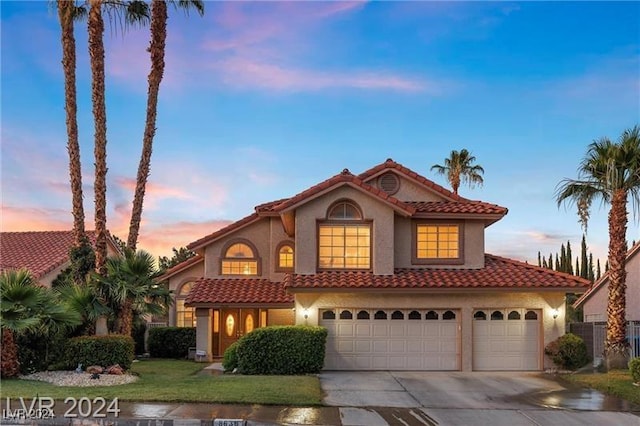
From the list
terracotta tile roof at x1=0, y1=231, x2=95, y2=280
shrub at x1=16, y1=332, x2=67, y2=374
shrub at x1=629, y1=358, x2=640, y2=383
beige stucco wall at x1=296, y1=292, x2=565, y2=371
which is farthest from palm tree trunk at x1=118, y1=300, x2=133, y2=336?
shrub at x1=629, y1=358, x2=640, y2=383

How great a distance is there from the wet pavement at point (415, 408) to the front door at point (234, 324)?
701 cm

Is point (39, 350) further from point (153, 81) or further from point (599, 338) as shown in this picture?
point (599, 338)

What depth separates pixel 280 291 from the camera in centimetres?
2469

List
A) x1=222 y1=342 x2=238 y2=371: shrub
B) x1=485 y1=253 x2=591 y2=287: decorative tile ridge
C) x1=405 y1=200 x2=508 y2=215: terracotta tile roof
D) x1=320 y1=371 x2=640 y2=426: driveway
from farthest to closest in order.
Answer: x1=405 y1=200 x2=508 y2=215: terracotta tile roof
x1=485 y1=253 x2=591 y2=287: decorative tile ridge
x1=222 y1=342 x2=238 y2=371: shrub
x1=320 y1=371 x2=640 y2=426: driveway

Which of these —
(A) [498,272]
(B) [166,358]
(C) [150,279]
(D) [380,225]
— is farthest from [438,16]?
(B) [166,358]

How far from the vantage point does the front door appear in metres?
25.5

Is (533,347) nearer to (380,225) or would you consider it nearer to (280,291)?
(380,225)

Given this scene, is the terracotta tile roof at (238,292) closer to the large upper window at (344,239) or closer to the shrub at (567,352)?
the large upper window at (344,239)

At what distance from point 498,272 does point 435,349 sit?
3.64 m

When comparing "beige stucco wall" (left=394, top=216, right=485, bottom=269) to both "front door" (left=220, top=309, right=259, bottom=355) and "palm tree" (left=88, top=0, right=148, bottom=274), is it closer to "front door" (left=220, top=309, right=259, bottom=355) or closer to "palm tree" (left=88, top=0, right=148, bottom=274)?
"front door" (left=220, top=309, right=259, bottom=355)

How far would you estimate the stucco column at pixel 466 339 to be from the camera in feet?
71.4

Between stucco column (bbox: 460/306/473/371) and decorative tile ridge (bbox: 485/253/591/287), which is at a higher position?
decorative tile ridge (bbox: 485/253/591/287)

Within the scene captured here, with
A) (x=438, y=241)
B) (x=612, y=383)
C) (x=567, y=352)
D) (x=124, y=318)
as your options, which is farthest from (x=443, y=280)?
(x=124, y=318)

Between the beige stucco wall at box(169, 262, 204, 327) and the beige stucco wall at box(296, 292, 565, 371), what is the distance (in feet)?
27.6
